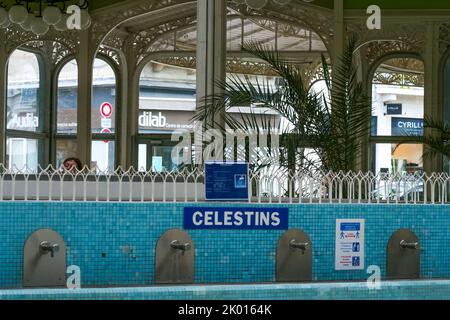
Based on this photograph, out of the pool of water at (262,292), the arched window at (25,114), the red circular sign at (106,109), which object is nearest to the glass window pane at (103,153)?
the red circular sign at (106,109)

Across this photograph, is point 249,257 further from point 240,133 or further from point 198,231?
point 240,133

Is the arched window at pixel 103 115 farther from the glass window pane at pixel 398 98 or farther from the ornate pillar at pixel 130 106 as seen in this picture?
the glass window pane at pixel 398 98

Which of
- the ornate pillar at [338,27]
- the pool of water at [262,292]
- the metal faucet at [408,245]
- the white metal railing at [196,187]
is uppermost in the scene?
the ornate pillar at [338,27]

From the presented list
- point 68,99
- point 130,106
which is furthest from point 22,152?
point 130,106

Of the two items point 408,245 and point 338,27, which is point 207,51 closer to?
point 408,245

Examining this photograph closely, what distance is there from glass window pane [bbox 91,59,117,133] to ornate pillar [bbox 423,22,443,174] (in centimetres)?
504

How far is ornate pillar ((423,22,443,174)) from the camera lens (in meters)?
11.4

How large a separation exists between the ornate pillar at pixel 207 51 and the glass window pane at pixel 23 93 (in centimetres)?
578

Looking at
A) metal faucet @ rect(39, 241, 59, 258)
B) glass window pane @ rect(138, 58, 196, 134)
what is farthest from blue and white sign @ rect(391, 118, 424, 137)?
metal faucet @ rect(39, 241, 59, 258)

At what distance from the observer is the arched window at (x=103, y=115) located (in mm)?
12539

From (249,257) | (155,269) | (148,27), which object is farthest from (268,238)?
(148,27)

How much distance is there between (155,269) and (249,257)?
633 mm

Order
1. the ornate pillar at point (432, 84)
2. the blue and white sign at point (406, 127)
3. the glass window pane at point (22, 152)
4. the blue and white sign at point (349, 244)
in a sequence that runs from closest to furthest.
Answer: the blue and white sign at point (349, 244)
the ornate pillar at point (432, 84)
the glass window pane at point (22, 152)
the blue and white sign at point (406, 127)

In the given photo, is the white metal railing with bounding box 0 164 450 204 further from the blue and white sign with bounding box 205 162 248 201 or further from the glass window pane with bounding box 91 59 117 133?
the glass window pane with bounding box 91 59 117 133
